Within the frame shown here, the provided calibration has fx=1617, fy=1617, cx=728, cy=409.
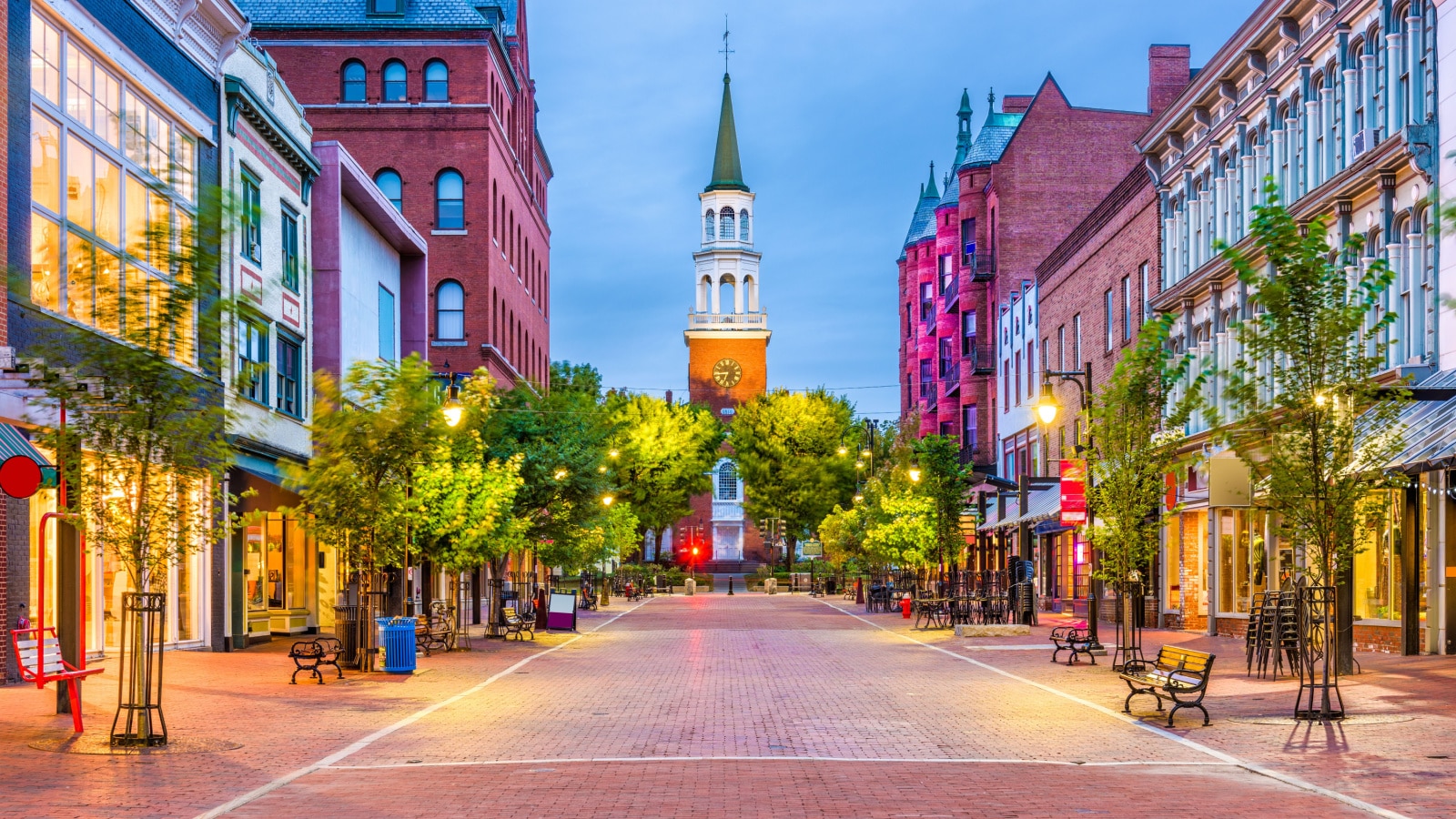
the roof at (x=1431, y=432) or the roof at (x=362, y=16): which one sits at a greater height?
the roof at (x=362, y=16)

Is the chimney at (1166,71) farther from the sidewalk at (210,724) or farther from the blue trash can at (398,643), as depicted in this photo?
the blue trash can at (398,643)

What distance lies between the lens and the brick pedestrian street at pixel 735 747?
1151 centimetres

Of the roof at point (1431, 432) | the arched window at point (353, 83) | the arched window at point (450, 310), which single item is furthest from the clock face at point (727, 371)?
the roof at point (1431, 432)

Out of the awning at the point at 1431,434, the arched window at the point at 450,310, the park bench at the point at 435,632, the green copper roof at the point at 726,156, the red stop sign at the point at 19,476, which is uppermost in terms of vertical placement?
the green copper roof at the point at 726,156

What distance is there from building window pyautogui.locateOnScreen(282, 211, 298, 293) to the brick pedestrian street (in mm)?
11427

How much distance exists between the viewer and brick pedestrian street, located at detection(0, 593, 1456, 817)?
1151 cm

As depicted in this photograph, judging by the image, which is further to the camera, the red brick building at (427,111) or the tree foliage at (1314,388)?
the red brick building at (427,111)

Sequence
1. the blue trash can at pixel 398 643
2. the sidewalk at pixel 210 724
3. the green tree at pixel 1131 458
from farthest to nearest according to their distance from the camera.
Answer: the green tree at pixel 1131 458, the blue trash can at pixel 398 643, the sidewalk at pixel 210 724

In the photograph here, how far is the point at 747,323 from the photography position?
380 ft

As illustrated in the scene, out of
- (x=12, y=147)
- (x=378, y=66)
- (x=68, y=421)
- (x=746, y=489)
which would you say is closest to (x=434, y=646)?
(x=12, y=147)

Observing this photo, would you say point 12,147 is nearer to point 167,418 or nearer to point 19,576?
point 19,576

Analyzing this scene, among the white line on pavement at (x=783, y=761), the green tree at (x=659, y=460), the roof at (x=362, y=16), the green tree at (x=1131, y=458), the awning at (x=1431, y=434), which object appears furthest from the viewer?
the green tree at (x=659, y=460)

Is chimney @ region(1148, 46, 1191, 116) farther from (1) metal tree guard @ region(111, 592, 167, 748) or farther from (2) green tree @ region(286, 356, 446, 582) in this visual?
(1) metal tree guard @ region(111, 592, 167, 748)

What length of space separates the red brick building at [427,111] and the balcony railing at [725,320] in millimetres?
59827
